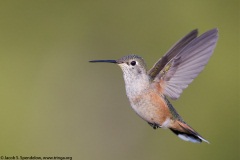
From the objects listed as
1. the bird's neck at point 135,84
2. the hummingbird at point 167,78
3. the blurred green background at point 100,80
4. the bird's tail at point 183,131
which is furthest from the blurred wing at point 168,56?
the blurred green background at point 100,80

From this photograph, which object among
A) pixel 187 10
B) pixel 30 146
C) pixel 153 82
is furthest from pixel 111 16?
pixel 153 82

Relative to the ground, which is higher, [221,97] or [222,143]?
[221,97]

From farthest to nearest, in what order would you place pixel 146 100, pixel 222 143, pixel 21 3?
pixel 21 3 → pixel 222 143 → pixel 146 100

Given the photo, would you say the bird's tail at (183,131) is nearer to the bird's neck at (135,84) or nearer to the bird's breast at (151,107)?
the bird's breast at (151,107)

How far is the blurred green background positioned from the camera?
4.20m

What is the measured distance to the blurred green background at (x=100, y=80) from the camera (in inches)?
165

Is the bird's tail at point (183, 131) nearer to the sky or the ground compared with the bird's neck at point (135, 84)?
nearer to the ground

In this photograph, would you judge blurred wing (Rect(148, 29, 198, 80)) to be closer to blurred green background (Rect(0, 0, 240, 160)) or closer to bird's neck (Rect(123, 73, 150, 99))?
bird's neck (Rect(123, 73, 150, 99))

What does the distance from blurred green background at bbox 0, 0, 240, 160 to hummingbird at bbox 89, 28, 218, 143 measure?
1.69m

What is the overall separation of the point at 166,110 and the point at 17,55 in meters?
2.84

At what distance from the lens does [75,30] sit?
5.07 m

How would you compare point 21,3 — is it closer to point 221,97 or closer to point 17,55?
point 17,55

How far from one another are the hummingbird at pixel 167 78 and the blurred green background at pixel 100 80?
5.53 feet

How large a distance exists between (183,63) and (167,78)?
0.14 m
